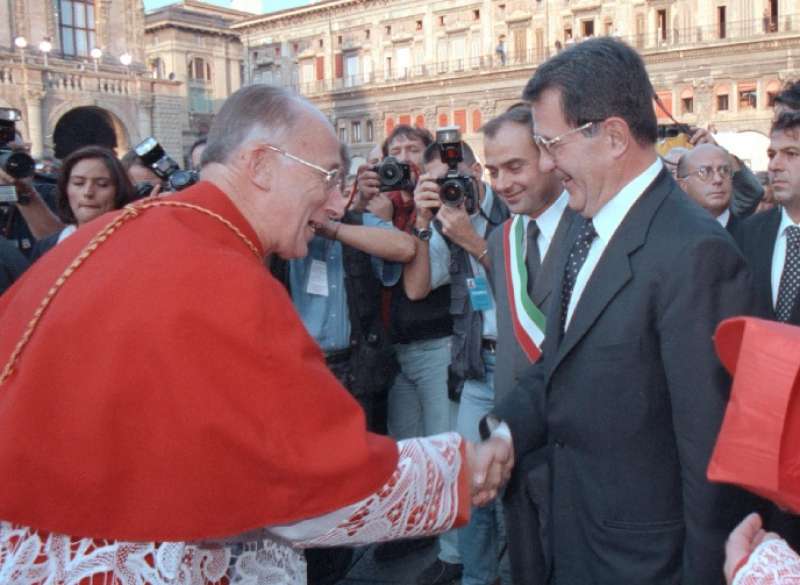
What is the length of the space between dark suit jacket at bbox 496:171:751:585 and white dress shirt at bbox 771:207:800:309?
1488mm

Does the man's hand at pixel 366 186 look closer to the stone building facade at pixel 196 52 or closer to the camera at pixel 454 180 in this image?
the camera at pixel 454 180

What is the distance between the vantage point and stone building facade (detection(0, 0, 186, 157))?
85.8 ft

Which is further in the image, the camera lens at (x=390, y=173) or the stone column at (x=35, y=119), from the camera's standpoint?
the stone column at (x=35, y=119)

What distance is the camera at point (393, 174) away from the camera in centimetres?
437

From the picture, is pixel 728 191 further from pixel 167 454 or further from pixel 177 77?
pixel 177 77

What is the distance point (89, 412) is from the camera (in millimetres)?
1643

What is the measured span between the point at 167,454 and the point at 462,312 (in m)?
2.47

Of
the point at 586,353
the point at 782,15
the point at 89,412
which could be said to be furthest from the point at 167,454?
the point at 782,15

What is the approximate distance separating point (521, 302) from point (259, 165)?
4.62ft

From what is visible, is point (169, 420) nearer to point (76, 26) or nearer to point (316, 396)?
point (316, 396)

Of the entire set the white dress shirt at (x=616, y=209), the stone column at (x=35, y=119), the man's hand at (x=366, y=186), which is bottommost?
the white dress shirt at (x=616, y=209)

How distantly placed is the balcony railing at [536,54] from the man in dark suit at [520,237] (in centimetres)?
2963

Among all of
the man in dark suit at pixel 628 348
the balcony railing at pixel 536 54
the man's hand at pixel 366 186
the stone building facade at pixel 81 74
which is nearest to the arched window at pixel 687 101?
the balcony railing at pixel 536 54

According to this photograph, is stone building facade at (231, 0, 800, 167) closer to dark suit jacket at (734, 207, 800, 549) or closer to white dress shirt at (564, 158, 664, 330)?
dark suit jacket at (734, 207, 800, 549)
